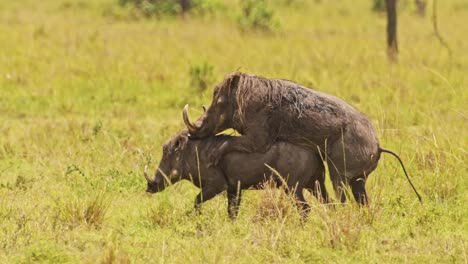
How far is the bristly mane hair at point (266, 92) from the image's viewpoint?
6570mm

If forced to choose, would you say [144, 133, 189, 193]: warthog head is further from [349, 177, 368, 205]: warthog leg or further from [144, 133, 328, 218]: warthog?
[349, 177, 368, 205]: warthog leg

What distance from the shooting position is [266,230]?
19.8 feet

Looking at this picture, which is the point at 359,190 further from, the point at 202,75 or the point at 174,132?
the point at 202,75

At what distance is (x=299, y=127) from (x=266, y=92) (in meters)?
0.34

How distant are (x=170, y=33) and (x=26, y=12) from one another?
6219 millimetres

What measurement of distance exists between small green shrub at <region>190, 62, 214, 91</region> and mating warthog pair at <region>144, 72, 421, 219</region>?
5908 millimetres

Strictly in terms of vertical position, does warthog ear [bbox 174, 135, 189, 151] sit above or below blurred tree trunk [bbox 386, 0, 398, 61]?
above

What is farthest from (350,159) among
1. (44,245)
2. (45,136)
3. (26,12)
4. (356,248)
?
(26,12)

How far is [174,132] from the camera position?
10.1m

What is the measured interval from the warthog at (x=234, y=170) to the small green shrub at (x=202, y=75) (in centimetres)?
566

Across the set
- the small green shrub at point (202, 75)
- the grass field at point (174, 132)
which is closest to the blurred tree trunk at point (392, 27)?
the grass field at point (174, 132)

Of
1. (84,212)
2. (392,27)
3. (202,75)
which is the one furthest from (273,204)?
(392,27)

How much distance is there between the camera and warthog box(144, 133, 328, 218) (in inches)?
254

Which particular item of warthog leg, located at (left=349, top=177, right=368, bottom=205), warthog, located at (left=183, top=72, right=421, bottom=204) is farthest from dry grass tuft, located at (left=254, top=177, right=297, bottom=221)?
warthog leg, located at (left=349, top=177, right=368, bottom=205)
